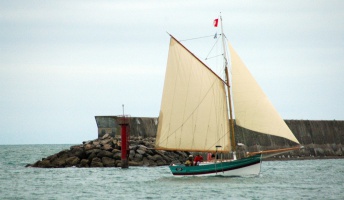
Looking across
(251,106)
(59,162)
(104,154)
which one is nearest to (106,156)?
(104,154)

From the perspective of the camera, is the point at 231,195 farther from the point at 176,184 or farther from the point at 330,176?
the point at 330,176

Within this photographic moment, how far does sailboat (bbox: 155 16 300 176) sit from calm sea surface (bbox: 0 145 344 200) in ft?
3.64

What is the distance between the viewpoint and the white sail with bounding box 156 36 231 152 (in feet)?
149

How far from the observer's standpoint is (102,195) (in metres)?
39.0

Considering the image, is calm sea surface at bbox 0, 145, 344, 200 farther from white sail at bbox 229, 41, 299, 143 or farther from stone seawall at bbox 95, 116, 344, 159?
→ stone seawall at bbox 95, 116, 344, 159

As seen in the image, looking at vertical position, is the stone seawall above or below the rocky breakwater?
above

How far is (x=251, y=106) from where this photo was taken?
44.4m

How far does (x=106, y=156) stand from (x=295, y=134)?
2303cm

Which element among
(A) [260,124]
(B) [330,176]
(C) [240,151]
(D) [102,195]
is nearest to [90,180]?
(D) [102,195]

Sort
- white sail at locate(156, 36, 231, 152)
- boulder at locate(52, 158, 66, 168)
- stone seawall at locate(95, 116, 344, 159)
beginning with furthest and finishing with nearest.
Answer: stone seawall at locate(95, 116, 344, 159)
boulder at locate(52, 158, 66, 168)
white sail at locate(156, 36, 231, 152)

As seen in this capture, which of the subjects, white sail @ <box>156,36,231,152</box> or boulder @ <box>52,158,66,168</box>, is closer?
white sail @ <box>156,36,231,152</box>

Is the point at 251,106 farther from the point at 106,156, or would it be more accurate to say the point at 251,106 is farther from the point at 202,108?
the point at 106,156

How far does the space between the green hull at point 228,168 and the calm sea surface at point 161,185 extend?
0.53m

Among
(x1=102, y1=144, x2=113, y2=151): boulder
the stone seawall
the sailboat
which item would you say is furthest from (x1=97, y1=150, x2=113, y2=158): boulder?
the sailboat
